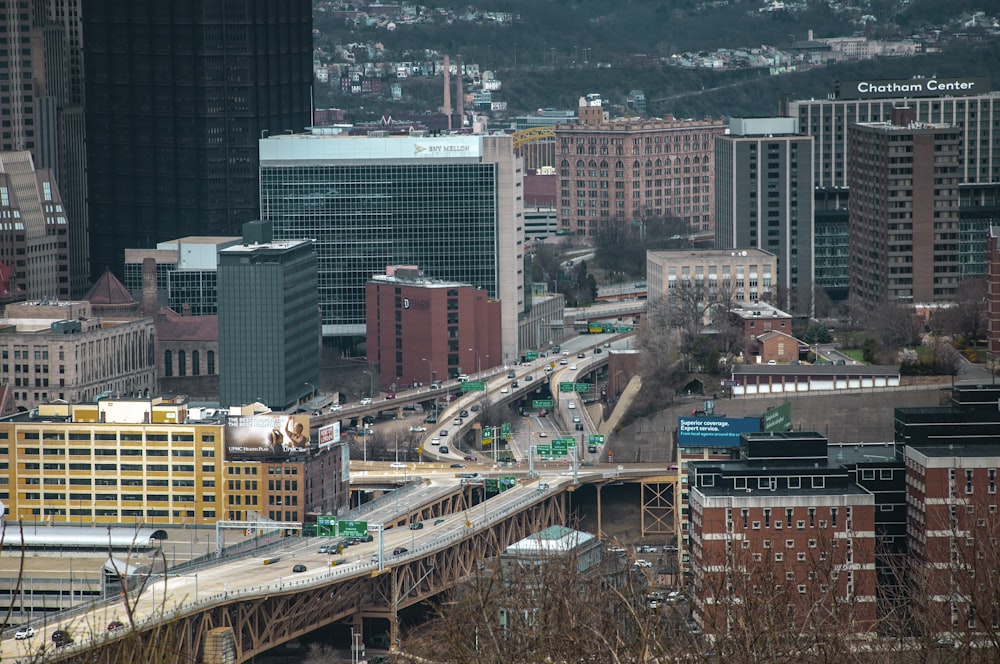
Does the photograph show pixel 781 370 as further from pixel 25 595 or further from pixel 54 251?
pixel 54 251

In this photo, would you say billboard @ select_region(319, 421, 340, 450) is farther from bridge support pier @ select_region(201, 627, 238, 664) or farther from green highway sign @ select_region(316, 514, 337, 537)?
bridge support pier @ select_region(201, 627, 238, 664)

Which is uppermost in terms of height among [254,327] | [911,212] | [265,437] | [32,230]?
[911,212]

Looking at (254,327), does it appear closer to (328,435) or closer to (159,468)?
(159,468)

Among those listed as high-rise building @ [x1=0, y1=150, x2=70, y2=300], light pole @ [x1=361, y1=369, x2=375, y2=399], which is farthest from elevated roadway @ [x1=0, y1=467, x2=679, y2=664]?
high-rise building @ [x1=0, y1=150, x2=70, y2=300]

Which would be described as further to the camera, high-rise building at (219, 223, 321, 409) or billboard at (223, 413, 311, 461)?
high-rise building at (219, 223, 321, 409)

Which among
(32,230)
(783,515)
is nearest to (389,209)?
(32,230)

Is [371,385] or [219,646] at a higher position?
[371,385]

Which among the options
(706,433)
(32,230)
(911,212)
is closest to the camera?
(706,433)

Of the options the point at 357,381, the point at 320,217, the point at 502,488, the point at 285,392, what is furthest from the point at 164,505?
the point at 320,217
